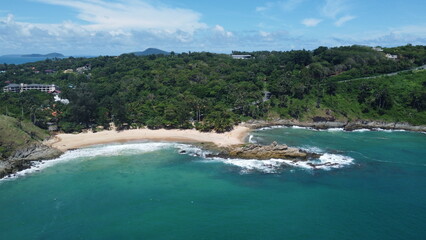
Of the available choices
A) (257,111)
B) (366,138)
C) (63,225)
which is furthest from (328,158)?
(63,225)

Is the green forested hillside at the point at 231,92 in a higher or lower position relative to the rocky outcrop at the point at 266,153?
higher

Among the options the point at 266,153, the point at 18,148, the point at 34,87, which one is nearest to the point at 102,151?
the point at 18,148

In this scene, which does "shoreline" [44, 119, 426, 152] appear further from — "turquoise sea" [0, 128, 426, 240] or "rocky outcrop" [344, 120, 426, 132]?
"turquoise sea" [0, 128, 426, 240]

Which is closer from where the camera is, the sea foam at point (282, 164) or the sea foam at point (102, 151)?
the sea foam at point (282, 164)

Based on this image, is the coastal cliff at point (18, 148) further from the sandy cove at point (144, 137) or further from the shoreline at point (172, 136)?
the sandy cove at point (144, 137)

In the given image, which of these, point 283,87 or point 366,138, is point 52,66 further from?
point 366,138

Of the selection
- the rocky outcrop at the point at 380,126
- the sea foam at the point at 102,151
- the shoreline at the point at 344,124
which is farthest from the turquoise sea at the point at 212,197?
the shoreline at the point at 344,124
